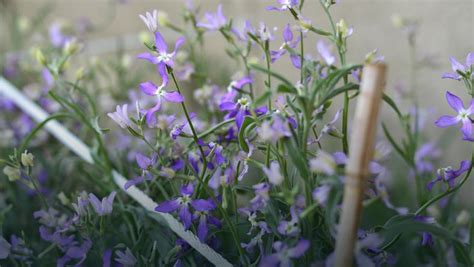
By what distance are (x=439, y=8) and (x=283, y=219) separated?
3.83 ft

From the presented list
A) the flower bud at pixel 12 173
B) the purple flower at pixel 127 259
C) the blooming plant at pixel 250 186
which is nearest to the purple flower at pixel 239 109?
the blooming plant at pixel 250 186

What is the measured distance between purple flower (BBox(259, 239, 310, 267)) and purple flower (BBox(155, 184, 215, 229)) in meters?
0.13

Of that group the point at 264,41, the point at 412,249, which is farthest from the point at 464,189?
the point at 264,41

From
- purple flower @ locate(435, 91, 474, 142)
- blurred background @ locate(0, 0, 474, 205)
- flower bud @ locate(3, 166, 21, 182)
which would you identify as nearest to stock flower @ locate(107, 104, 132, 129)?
flower bud @ locate(3, 166, 21, 182)

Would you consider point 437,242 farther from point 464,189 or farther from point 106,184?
point 464,189

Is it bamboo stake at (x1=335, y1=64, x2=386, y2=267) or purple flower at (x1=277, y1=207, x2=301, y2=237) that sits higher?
bamboo stake at (x1=335, y1=64, x2=386, y2=267)

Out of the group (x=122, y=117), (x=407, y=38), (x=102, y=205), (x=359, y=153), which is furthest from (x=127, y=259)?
(x=407, y=38)

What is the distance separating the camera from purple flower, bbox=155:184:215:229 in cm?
69

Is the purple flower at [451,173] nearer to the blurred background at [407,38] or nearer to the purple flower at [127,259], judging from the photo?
the purple flower at [127,259]

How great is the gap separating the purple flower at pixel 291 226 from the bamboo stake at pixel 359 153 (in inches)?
3.3

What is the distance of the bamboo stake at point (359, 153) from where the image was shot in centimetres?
48

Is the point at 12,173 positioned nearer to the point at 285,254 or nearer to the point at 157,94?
the point at 157,94

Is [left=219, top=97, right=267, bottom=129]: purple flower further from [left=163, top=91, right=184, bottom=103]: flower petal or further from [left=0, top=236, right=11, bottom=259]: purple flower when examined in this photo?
[left=0, top=236, right=11, bottom=259]: purple flower

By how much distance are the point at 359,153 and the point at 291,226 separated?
15cm
